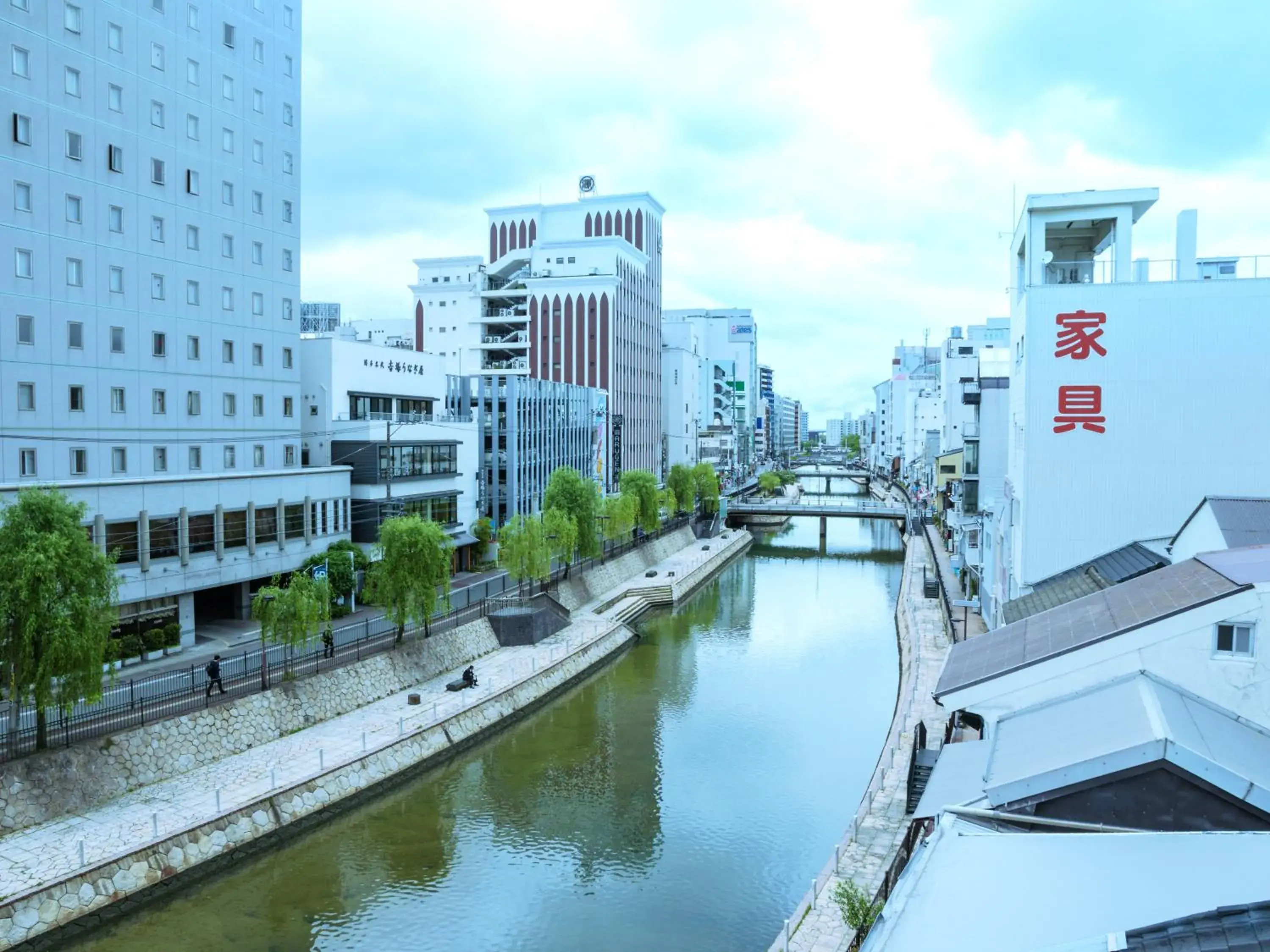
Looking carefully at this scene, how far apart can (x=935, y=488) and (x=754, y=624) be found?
39.5 metres

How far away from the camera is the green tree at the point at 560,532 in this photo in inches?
1532

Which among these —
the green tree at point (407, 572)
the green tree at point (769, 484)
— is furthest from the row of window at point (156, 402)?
the green tree at point (769, 484)

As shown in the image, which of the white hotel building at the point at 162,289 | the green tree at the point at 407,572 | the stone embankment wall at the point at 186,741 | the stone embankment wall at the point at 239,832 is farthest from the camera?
the green tree at the point at 407,572

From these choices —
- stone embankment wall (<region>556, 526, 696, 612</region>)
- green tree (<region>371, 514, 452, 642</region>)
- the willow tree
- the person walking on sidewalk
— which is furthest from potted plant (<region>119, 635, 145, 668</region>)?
stone embankment wall (<region>556, 526, 696, 612</region>)

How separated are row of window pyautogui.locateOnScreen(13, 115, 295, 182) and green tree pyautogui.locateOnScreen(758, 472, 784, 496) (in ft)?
244

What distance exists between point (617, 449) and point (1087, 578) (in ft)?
158

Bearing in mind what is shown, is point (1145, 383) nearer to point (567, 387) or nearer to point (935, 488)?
point (567, 387)

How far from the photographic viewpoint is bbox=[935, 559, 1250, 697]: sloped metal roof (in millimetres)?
14469

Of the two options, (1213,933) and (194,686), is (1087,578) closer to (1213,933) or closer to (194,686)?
(1213,933)

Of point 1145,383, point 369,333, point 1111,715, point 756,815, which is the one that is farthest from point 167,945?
point 369,333

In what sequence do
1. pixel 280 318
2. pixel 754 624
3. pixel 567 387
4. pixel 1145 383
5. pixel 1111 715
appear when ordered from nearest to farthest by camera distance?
pixel 1111 715, pixel 1145 383, pixel 280 318, pixel 754 624, pixel 567 387

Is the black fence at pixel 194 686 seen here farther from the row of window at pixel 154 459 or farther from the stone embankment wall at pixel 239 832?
the row of window at pixel 154 459

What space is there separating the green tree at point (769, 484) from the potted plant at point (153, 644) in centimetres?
8091

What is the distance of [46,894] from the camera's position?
1464 centimetres
